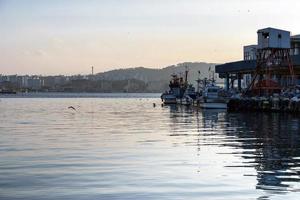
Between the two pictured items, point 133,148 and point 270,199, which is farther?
point 133,148

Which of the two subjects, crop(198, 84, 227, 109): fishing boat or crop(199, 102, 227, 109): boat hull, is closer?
crop(199, 102, 227, 109): boat hull

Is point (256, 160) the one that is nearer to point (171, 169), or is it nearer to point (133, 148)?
point (171, 169)

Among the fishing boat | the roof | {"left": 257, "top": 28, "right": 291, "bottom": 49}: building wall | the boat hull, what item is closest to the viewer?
{"left": 257, "top": 28, "right": 291, "bottom": 49}: building wall

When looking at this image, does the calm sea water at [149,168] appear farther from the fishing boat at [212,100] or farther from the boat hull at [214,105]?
the fishing boat at [212,100]

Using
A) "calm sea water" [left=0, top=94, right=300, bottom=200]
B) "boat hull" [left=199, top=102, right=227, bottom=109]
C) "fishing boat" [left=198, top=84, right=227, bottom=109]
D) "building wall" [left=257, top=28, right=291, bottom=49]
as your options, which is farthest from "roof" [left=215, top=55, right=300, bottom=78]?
"calm sea water" [left=0, top=94, right=300, bottom=200]

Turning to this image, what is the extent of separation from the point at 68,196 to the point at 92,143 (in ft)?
65.5

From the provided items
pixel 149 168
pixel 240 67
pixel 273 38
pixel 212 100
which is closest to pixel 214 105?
pixel 212 100

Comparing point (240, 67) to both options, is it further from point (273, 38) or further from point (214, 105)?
point (273, 38)

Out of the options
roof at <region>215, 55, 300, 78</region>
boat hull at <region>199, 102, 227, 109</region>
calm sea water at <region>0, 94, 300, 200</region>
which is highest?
roof at <region>215, 55, 300, 78</region>

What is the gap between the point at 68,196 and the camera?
20.1m

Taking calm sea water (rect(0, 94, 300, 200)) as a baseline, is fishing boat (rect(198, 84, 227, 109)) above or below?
above

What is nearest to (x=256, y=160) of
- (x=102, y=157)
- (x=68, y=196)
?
(x=102, y=157)

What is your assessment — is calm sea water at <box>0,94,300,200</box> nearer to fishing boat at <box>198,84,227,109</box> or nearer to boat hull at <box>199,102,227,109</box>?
boat hull at <box>199,102,227,109</box>

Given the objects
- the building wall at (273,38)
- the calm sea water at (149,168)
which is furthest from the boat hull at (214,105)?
the calm sea water at (149,168)
